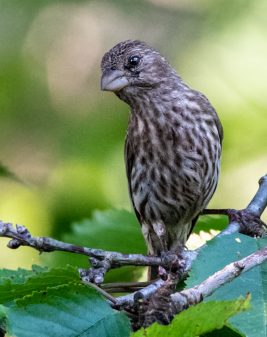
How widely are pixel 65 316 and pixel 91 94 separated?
439 cm

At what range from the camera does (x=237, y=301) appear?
7.79 feet

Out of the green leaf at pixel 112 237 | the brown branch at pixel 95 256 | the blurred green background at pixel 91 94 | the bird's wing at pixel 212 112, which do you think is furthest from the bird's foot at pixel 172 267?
the bird's wing at pixel 212 112

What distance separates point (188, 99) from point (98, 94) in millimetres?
1310

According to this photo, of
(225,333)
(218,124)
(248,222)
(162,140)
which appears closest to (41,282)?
A: (225,333)

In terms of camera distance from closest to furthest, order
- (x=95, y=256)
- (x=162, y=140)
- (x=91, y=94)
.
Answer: (x=95, y=256) < (x=162, y=140) < (x=91, y=94)

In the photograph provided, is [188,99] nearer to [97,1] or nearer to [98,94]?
[98,94]

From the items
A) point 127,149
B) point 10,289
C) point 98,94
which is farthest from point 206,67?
point 10,289

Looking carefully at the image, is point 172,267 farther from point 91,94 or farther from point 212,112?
point 91,94

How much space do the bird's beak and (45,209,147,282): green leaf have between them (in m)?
0.92

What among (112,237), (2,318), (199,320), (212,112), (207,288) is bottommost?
(199,320)

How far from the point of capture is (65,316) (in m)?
2.69

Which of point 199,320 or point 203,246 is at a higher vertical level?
point 203,246

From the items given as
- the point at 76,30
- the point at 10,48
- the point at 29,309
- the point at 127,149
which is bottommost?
the point at 29,309

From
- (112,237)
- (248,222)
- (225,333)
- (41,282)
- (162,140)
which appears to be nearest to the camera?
(225,333)
